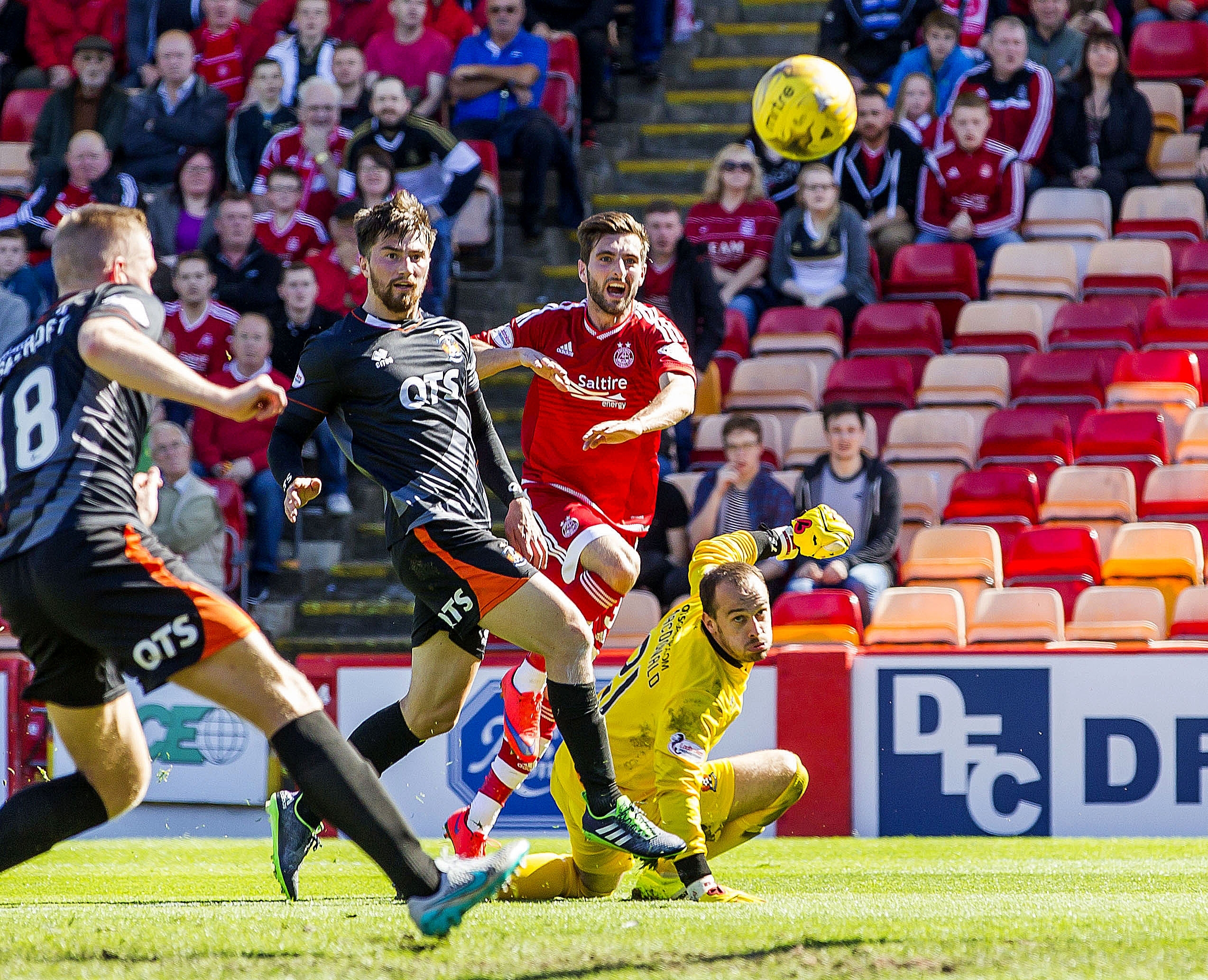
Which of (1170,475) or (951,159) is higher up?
(951,159)

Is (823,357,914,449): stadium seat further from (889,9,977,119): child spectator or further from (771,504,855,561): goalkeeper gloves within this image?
(771,504,855,561): goalkeeper gloves

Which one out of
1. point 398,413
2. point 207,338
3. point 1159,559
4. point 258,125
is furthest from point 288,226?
point 398,413

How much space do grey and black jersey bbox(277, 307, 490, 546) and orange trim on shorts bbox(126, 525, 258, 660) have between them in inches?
47.4

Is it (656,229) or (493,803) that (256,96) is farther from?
(493,803)

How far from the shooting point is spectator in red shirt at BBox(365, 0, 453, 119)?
14.1 metres

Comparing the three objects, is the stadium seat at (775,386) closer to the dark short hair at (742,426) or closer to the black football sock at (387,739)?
the dark short hair at (742,426)

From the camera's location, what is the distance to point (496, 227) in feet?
44.2

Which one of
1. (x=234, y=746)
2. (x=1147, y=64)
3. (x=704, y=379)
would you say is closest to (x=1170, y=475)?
(x=704, y=379)

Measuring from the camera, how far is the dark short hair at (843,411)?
34.9 ft

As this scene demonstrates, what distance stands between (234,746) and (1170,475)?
601 cm

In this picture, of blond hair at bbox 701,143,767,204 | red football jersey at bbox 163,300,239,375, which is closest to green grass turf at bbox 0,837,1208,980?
red football jersey at bbox 163,300,239,375

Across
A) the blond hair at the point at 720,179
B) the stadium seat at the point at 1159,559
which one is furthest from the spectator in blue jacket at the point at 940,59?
the stadium seat at the point at 1159,559

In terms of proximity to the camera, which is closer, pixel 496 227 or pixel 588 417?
pixel 588 417

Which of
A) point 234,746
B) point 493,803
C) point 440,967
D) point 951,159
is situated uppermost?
point 951,159
